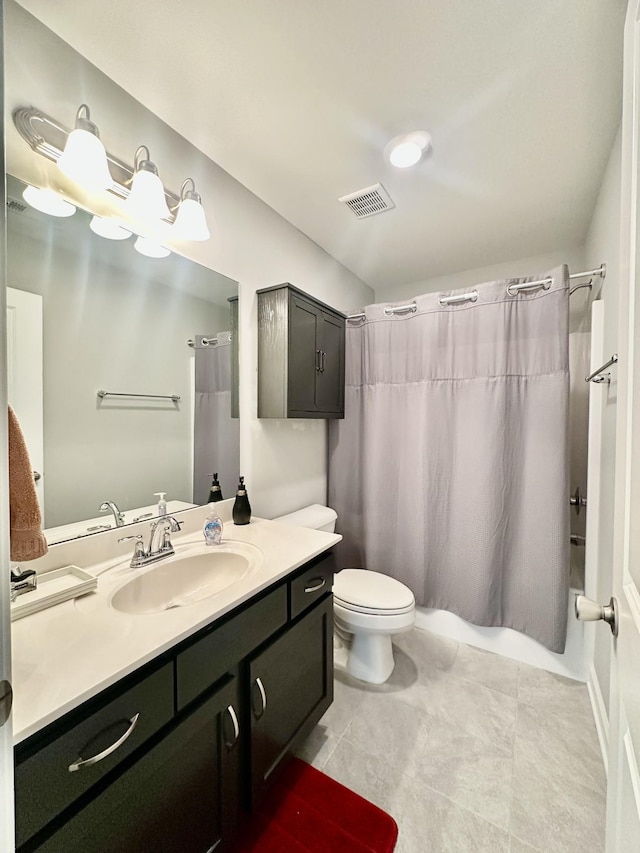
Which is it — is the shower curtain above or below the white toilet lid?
above

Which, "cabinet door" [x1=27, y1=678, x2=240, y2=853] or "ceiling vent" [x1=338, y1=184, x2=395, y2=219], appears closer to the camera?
"cabinet door" [x1=27, y1=678, x2=240, y2=853]

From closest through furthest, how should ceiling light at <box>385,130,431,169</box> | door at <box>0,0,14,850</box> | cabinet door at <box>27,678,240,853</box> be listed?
1. door at <box>0,0,14,850</box>
2. cabinet door at <box>27,678,240,853</box>
3. ceiling light at <box>385,130,431,169</box>

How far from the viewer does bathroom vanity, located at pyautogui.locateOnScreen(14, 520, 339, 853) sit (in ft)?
1.95

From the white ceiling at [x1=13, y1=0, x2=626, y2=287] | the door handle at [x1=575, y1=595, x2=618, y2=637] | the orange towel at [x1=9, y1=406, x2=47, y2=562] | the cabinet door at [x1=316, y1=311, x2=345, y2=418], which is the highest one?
the white ceiling at [x1=13, y1=0, x2=626, y2=287]

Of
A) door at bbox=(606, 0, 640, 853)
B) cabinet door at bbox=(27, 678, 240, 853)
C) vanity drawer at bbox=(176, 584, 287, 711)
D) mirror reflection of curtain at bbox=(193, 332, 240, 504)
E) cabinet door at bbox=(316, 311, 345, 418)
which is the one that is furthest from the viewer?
cabinet door at bbox=(316, 311, 345, 418)

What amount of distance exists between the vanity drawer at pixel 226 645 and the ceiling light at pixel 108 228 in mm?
1272

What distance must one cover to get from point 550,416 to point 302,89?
1.75 metres

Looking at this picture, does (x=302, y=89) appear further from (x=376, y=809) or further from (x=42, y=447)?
(x=376, y=809)

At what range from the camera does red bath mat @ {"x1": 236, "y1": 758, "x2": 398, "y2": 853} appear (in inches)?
40.5

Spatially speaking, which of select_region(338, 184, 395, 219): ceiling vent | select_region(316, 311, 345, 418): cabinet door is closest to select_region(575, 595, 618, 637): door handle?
select_region(316, 311, 345, 418): cabinet door

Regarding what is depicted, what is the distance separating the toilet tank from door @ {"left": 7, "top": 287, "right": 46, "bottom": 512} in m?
1.11

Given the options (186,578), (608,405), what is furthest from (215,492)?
(608,405)

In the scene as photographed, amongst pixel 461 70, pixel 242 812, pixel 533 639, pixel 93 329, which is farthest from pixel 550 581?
pixel 93 329

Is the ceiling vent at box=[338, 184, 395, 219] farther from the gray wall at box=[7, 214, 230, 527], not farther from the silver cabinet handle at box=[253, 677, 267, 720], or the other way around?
the silver cabinet handle at box=[253, 677, 267, 720]
